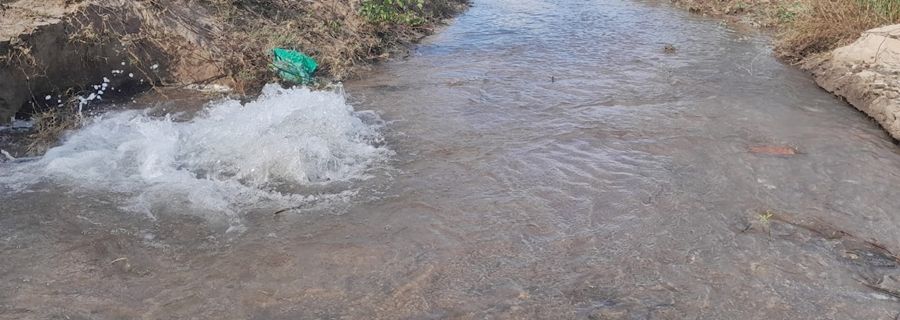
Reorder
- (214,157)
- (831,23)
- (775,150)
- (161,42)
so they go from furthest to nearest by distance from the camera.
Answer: (831,23)
(161,42)
(775,150)
(214,157)

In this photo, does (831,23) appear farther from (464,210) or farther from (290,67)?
(290,67)

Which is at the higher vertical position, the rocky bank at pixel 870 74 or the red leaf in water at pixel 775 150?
the rocky bank at pixel 870 74

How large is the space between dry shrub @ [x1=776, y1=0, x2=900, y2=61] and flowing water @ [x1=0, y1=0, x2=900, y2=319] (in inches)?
63.0

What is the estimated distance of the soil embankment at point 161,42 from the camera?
18.2ft

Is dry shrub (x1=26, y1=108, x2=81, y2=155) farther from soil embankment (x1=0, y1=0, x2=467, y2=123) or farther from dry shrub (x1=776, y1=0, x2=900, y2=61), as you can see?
dry shrub (x1=776, y1=0, x2=900, y2=61)

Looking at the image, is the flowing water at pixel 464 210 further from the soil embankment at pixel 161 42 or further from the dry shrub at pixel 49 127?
the soil embankment at pixel 161 42

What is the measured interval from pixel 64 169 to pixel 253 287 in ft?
7.14

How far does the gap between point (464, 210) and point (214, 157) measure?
200 cm

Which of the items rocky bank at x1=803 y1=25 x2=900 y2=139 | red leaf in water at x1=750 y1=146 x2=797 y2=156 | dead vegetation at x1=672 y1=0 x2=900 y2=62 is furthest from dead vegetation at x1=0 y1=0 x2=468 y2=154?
rocky bank at x1=803 y1=25 x2=900 y2=139

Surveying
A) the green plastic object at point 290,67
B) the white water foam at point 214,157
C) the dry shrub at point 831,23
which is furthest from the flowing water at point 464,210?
the dry shrub at point 831,23

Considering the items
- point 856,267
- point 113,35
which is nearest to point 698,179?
point 856,267

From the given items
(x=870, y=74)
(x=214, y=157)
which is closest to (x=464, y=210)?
(x=214, y=157)

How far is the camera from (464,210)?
4.22 m

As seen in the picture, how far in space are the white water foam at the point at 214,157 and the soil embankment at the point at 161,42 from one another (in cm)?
62
